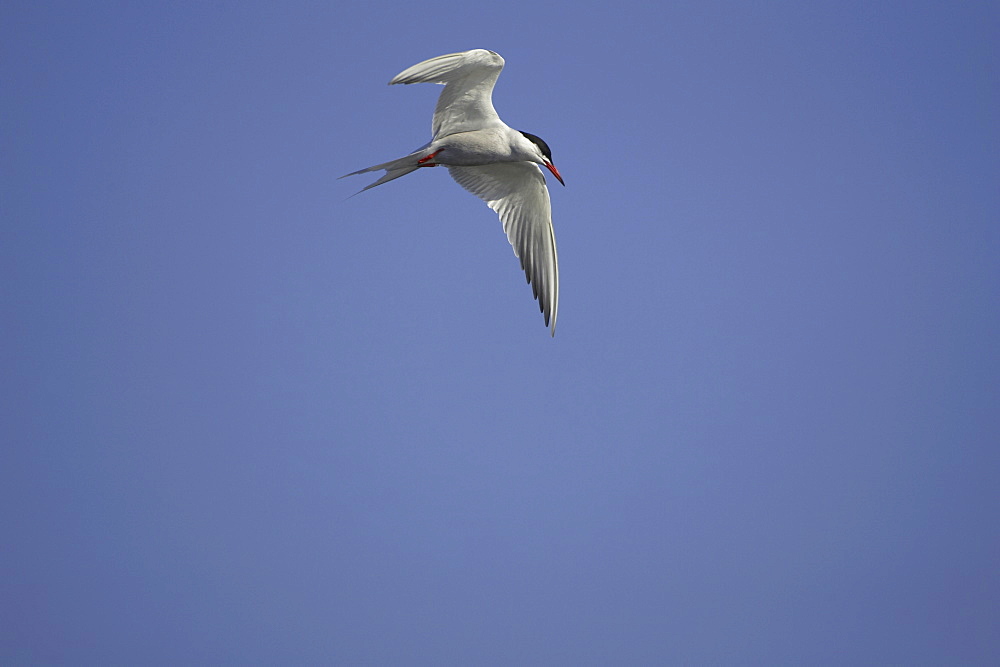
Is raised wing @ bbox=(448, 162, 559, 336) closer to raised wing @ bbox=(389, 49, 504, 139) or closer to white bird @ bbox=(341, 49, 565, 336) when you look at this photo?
white bird @ bbox=(341, 49, 565, 336)

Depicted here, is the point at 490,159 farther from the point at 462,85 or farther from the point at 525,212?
the point at 525,212

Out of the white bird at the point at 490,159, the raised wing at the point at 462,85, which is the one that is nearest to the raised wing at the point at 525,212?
the white bird at the point at 490,159

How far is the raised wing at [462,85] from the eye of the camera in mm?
7109

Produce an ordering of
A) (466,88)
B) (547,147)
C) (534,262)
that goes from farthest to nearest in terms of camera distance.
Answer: (534,262) < (547,147) < (466,88)

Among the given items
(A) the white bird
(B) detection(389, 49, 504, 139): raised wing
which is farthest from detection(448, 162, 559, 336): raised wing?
(B) detection(389, 49, 504, 139): raised wing

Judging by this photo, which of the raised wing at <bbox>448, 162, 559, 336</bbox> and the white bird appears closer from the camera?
the white bird

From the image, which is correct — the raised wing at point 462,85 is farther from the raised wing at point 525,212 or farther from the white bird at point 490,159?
the raised wing at point 525,212

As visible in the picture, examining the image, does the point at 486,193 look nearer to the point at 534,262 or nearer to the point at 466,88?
the point at 534,262

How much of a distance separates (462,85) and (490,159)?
0.63 m

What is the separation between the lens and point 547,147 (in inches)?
316

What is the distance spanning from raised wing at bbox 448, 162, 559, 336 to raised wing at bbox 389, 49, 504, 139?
77 centimetres

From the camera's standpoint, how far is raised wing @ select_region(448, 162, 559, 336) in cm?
849

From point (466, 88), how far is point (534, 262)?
1.72 m

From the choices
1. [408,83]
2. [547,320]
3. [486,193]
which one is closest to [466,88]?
[408,83]
